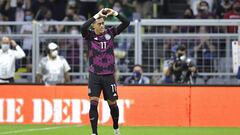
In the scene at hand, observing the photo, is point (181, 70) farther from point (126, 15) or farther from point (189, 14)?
point (126, 15)

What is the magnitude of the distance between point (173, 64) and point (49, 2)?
6.26 metres

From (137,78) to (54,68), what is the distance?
2371mm

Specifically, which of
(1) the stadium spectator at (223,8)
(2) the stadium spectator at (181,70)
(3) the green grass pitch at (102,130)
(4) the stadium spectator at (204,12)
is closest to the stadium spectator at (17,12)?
(4) the stadium spectator at (204,12)

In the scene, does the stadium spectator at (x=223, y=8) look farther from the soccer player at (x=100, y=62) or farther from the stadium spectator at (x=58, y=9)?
the soccer player at (x=100, y=62)

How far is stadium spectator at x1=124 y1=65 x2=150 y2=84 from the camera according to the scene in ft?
72.4

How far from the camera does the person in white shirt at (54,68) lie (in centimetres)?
2245

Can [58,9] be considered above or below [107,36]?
above

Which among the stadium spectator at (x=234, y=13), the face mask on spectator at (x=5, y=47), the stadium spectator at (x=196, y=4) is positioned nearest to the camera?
the face mask on spectator at (x=5, y=47)

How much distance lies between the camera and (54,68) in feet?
73.7

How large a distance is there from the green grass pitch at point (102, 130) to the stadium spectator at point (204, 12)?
579 cm

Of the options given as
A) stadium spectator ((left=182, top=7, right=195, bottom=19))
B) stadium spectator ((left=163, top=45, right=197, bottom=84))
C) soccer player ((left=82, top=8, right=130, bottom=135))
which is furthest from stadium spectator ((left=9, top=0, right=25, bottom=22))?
soccer player ((left=82, top=8, right=130, bottom=135))

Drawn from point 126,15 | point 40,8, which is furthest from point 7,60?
point 126,15

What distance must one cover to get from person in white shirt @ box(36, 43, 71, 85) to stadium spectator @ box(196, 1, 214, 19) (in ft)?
15.8

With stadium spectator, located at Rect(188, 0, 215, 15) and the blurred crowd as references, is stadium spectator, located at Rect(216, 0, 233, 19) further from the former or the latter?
stadium spectator, located at Rect(188, 0, 215, 15)
